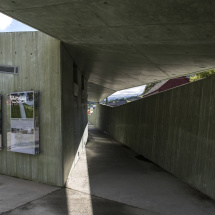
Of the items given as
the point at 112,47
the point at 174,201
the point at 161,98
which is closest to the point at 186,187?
the point at 174,201

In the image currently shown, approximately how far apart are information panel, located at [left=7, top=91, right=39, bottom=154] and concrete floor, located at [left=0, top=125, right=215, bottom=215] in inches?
35.7

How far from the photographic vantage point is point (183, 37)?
4.33 m

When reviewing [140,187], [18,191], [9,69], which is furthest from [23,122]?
[140,187]

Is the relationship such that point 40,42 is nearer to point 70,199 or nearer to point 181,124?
point 70,199

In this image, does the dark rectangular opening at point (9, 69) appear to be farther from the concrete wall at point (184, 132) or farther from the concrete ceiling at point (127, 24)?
the concrete wall at point (184, 132)

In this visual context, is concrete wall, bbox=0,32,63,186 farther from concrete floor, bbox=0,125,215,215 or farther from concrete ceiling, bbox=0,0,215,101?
concrete ceiling, bbox=0,0,215,101

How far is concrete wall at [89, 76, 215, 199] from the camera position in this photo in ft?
16.9

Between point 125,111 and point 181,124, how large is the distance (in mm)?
6882

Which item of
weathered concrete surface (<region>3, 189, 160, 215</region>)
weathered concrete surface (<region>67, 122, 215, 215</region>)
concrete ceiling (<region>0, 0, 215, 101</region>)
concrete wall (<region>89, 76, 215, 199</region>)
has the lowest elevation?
weathered concrete surface (<region>67, 122, 215, 215</region>)

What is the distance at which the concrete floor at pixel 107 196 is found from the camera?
4125 mm

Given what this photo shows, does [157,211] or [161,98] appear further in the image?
[161,98]

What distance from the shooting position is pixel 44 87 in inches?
217

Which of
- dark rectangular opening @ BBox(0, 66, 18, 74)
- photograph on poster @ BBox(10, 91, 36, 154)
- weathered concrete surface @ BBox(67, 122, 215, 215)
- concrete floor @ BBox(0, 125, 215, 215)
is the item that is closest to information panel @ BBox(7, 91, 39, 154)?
photograph on poster @ BBox(10, 91, 36, 154)

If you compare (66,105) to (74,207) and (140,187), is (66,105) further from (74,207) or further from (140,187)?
(140,187)
